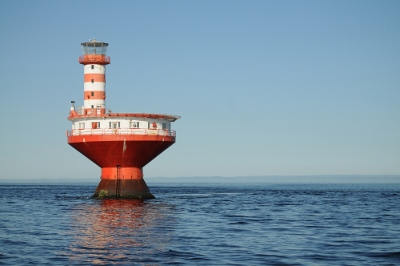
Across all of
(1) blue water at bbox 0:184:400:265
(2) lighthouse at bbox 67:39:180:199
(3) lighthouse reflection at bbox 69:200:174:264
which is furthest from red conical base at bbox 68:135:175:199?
(1) blue water at bbox 0:184:400:265

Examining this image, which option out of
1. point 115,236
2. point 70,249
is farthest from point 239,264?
point 115,236

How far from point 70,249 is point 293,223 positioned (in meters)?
16.2

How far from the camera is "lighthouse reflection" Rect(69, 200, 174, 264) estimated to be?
25.0 m

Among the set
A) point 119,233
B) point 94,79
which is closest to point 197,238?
point 119,233

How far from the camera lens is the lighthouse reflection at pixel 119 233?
2503 cm

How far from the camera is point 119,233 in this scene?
32.4 m

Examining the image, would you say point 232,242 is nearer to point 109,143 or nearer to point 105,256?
point 105,256

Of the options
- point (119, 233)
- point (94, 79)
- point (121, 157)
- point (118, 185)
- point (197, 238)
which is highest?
point (94, 79)

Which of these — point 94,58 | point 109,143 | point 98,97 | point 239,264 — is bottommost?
point 239,264

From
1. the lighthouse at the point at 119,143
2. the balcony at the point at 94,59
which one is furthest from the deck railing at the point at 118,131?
the balcony at the point at 94,59

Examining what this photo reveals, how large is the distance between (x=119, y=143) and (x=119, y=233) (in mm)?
24963

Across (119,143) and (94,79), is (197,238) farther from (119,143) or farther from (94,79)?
(94,79)

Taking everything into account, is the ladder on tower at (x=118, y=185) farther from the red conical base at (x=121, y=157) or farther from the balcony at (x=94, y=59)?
the balcony at (x=94, y=59)

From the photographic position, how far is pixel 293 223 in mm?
38406
